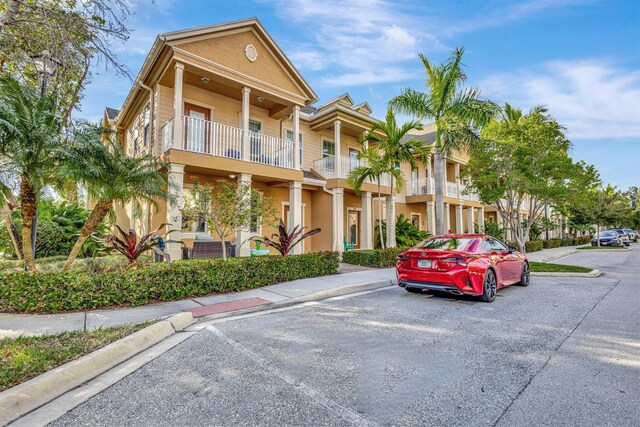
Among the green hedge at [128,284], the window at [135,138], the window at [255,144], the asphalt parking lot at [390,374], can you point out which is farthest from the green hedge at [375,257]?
the window at [135,138]

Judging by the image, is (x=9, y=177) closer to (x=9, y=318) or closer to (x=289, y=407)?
(x=9, y=318)

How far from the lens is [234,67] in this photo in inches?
442

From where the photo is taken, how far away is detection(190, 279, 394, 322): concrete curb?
18.1 feet

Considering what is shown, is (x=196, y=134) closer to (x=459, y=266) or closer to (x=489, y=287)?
(x=459, y=266)

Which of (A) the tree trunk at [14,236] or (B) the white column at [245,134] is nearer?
(A) the tree trunk at [14,236]

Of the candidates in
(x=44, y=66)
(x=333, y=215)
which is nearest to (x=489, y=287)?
(x=333, y=215)

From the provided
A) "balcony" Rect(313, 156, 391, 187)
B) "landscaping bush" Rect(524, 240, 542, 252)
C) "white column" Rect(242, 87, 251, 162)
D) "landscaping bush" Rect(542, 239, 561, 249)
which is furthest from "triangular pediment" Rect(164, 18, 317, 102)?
"landscaping bush" Rect(542, 239, 561, 249)

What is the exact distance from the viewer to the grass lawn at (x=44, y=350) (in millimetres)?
2955

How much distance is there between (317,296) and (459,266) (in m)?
3.10

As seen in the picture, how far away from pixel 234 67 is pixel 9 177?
7.42 m

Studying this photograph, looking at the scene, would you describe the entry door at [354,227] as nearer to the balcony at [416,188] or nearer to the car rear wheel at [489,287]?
the balcony at [416,188]

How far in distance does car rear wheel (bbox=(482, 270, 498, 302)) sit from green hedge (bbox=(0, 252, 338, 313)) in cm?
497

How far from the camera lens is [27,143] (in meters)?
6.01

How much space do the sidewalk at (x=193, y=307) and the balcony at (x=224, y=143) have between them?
5305 millimetres
